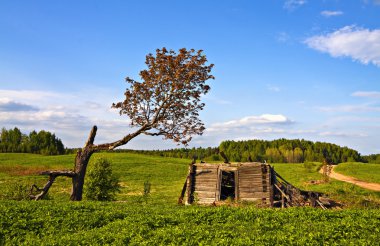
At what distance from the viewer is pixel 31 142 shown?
108 meters

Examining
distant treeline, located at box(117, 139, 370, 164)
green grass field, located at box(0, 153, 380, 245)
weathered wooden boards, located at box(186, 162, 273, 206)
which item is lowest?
green grass field, located at box(0, 153, 380, 245)

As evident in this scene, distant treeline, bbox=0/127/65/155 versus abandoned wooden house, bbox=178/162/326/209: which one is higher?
distant treeline, bbox=0/127/65/155

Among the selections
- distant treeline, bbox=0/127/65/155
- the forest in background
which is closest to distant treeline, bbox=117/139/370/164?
the forest in background

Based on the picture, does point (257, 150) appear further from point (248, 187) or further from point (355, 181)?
point (248, 187)

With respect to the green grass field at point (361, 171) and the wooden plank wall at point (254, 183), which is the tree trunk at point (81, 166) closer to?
the wooden plank wall at point (254, 183)

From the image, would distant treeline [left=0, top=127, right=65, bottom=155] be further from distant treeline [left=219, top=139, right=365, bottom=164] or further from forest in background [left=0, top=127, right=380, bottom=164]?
distant treeline [left=219, top=139, right=365, bottom=164]

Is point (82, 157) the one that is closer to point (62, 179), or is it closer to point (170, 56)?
point (170, 56)

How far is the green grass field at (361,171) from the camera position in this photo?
1781 inches

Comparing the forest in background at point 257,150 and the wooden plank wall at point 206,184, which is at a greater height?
the forest in background at point 257,150

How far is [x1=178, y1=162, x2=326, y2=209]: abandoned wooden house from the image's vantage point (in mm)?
24469

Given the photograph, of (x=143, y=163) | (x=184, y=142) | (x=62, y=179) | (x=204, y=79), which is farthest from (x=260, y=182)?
(x=143, y=163)

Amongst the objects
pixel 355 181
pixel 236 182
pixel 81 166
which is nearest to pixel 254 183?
pixel 236 182

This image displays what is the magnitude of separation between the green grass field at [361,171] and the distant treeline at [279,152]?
136ft

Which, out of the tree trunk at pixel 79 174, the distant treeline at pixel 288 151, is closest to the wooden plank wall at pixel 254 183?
the tree trunk at pixel 79 174
